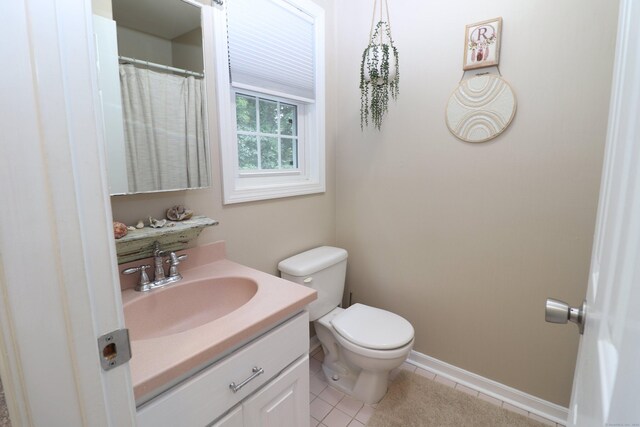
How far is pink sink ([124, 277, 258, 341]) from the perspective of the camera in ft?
3.45

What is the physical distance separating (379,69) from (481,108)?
60 cm

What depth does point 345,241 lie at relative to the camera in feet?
7.03

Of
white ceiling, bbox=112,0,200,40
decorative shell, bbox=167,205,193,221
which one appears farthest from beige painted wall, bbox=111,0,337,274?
white ceiling, bbox=112,0,200,40

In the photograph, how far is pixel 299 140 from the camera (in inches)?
76.5

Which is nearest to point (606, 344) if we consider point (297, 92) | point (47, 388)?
point (47, 388)

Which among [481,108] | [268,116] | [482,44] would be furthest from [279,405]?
[482,44]

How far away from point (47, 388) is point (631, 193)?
2.44ft

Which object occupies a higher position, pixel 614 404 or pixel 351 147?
pixel 351 147

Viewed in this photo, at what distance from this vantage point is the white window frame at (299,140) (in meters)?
1.36

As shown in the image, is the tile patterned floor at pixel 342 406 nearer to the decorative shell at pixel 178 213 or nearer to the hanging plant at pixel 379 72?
the decorative shell at pixel 178 213

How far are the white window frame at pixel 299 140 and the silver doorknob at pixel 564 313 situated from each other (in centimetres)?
124

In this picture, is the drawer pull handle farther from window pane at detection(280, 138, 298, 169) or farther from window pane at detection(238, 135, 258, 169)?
window pane at detection(280, 138, 298, 169)

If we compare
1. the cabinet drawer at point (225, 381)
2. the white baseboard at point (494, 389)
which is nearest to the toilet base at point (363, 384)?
the white baseboard at point (494, 389)

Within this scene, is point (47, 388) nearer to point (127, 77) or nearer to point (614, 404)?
point (614, 404)
